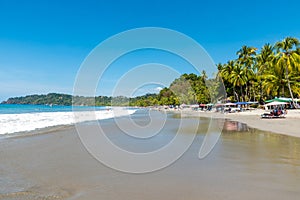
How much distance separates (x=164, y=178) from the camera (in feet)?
19.0

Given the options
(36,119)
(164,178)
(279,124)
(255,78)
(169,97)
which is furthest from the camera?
(169,97)

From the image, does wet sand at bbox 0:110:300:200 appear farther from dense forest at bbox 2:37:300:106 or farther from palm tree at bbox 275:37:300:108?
palm tree at bbox 275:37:300:108

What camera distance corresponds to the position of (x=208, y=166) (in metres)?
6.82

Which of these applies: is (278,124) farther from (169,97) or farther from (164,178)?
(169,97)

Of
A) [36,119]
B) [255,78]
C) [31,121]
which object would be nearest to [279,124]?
[31,121]

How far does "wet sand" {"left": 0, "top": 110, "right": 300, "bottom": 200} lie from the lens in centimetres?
466

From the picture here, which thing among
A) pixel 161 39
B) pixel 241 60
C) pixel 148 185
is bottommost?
pixel 148 185

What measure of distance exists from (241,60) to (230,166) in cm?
5155

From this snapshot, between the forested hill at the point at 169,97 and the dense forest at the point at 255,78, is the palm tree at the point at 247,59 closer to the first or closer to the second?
the dense forest at the point at 255,78

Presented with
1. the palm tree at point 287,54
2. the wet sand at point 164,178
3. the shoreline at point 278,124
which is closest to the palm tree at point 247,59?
the palm tree at point 287,54

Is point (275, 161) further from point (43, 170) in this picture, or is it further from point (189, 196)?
point (43, 170)

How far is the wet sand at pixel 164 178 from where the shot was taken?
4664 millimetres

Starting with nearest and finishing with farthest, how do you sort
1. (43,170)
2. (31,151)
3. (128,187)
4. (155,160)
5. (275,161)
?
(128,187), (43,170), (275,161), (155,160), (31,151)

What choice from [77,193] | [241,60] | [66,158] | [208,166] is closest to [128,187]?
[77,193]
